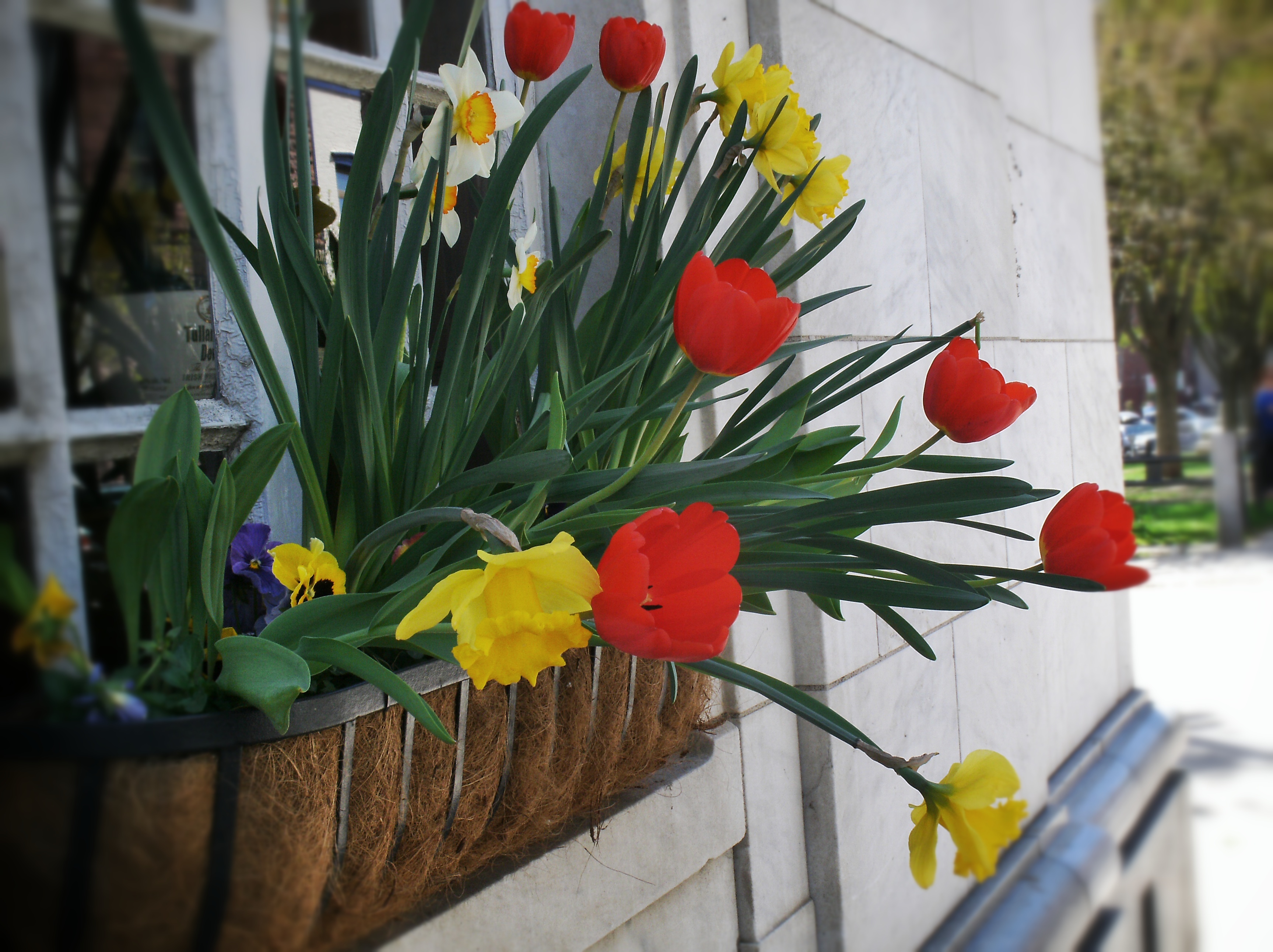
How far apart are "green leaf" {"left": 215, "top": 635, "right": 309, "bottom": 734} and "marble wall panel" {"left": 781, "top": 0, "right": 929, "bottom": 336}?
33.2 inches

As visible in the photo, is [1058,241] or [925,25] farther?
[1058,241]

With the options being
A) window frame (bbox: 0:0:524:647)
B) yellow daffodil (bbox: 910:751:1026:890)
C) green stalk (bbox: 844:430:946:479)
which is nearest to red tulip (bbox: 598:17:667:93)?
window frame (bbox: 0:0:524:647)

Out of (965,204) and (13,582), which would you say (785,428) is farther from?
(965,204)

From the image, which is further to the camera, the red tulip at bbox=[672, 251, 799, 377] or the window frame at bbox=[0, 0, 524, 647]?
the red tulip at bbox=[672, 251, 799, 377]

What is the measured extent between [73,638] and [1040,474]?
1965 millimetres

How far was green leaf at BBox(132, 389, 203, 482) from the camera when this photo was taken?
52 centimetres

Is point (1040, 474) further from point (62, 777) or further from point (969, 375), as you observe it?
point (62, 777)

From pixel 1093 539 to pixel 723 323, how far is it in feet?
0.99

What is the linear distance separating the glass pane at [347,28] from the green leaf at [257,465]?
0.36 m

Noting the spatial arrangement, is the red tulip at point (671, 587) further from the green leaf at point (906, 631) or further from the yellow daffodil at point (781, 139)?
the yellow daffodil at point (781, 139)

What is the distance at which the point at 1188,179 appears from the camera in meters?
3.66

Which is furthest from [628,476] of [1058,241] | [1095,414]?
[1095,414]

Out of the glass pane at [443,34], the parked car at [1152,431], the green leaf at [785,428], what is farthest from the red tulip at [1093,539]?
the parked car at [1152,431]

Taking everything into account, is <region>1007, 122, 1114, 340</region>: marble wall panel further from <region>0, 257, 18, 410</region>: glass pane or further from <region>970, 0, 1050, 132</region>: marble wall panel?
<region>0, 257, 18, 410</region>: glass pane
